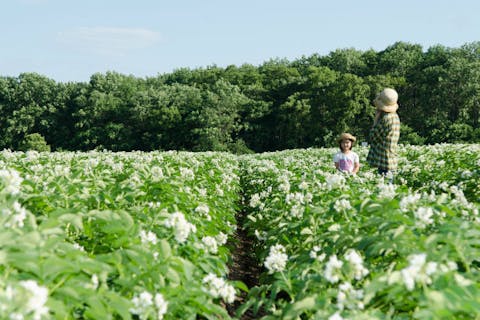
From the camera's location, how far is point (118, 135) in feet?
255

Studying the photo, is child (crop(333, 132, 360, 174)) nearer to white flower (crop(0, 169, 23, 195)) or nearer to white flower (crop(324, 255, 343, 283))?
white flower (crop(324, 255, 343, 283))

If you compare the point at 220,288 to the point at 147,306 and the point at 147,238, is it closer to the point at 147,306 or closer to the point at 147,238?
the point at 147,238

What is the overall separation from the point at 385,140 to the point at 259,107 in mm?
68514

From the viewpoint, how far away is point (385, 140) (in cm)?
1095

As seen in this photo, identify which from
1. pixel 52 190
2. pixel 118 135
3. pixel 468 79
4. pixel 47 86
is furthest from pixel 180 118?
pixel 52 190

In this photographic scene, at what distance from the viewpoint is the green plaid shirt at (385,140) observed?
10891mm

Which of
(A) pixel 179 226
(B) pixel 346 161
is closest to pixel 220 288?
(A) pixel 179 226

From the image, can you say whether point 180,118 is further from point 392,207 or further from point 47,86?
point 392,207

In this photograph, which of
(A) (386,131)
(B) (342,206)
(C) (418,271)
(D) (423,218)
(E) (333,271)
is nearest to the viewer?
(C) (418,271)

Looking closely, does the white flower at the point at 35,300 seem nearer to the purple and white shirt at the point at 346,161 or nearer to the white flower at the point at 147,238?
the white flower at the point at 147,238

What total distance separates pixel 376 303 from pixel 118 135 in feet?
254

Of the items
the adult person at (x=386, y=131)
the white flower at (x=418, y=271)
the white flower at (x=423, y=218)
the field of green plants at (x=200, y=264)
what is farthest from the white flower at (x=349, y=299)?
the adult person at (x=386, y=131)

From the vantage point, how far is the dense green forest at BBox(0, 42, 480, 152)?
2694 inches

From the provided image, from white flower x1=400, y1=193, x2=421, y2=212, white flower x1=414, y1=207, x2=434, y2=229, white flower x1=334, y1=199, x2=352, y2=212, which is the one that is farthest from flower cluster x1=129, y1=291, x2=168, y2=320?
white flower x1=334, y1=199, x2=352, y2=212
